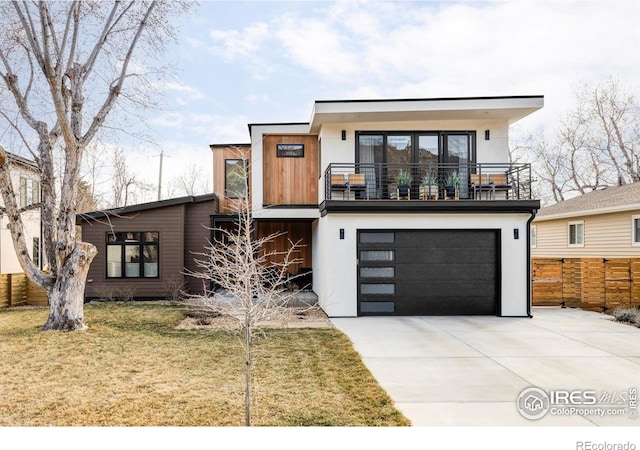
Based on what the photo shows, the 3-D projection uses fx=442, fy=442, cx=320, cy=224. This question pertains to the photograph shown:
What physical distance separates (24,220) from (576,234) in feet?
74.4

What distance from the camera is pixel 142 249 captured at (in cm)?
1435

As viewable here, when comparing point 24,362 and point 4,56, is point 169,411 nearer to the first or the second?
point 24,362

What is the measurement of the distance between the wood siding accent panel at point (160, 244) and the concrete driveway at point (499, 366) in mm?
6673

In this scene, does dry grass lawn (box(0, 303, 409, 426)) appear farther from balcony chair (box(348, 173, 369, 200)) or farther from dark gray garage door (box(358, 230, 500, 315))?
balcony chair (box(348, 173, 369, 200))

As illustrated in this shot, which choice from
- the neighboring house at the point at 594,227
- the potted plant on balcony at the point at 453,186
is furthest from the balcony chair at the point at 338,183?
the neighboring house at the point at 594,227

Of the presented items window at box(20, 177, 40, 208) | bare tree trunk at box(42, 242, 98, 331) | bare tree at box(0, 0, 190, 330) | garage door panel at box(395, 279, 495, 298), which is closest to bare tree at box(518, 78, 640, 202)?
garage door panel at box(395, 279, 495, 298)

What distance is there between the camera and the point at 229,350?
723cm

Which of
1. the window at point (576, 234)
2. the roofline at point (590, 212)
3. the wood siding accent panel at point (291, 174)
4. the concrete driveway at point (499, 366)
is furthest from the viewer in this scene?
the window at point (576, 234)

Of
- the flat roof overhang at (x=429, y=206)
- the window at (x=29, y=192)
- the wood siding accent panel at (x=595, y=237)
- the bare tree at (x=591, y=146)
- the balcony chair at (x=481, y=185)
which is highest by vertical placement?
the bare tree at (x=591, y=146)

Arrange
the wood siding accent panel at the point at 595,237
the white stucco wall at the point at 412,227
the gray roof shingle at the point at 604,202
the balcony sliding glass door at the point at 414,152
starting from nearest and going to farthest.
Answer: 1. the white stucco wall at the point at 412,227
2. the balcony sliding glass door at the point at 414,152
3. the gray roof shingle at the point at 604,202
4. the wood siding accent panel at the point at 595,237

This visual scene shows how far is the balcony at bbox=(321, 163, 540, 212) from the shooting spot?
10.6 meters

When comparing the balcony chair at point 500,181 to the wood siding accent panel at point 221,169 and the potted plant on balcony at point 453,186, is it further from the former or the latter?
the wood siding accent panel at point 221,169

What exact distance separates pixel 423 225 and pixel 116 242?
9.78 metres

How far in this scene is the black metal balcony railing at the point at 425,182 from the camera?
1102 cm
